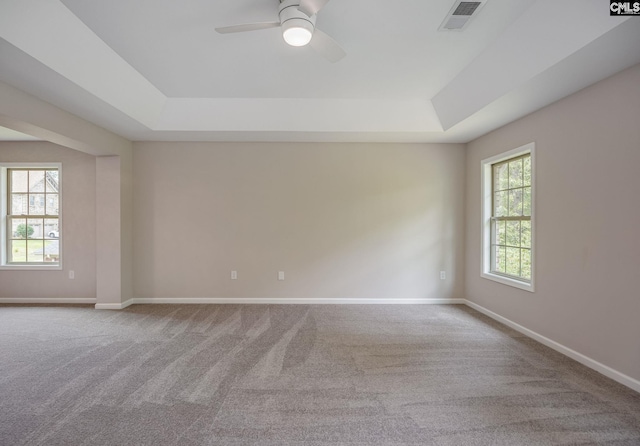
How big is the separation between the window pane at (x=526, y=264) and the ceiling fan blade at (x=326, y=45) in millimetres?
3177

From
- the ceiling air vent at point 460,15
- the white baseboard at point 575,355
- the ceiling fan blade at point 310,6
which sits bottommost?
the white baseboard at point 575,355

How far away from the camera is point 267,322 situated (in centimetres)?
395

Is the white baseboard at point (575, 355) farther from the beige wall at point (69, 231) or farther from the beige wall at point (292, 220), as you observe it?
the beige wall at point (69, 231)

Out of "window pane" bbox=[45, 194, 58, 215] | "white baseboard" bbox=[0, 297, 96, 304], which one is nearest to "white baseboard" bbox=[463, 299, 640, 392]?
"white baseboard" bbox=[0, 297, 96, 304]

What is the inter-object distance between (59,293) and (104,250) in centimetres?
→ 131

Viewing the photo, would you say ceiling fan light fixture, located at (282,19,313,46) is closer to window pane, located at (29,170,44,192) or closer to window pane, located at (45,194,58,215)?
window pane, located at (45,194,58,215)

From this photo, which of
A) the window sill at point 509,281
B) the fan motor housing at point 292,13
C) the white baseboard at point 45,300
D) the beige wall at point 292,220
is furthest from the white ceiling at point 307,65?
the white baseboard at point 45,300

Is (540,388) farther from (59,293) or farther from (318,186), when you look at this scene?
(59,293)

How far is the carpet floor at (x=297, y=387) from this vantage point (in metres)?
Result: 1.90

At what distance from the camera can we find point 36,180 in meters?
5.06

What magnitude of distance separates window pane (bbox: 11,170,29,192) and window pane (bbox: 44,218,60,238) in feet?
2.13

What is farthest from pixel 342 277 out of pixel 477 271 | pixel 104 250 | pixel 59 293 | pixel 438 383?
pixel 59 293

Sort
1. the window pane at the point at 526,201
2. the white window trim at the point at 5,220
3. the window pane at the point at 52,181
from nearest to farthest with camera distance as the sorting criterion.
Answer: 1. the window pane at the point at 526,201
2. the white window trim at the point at 5,220
3. the window pane at the point at 52,181

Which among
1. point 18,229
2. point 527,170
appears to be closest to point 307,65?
point 527,170
